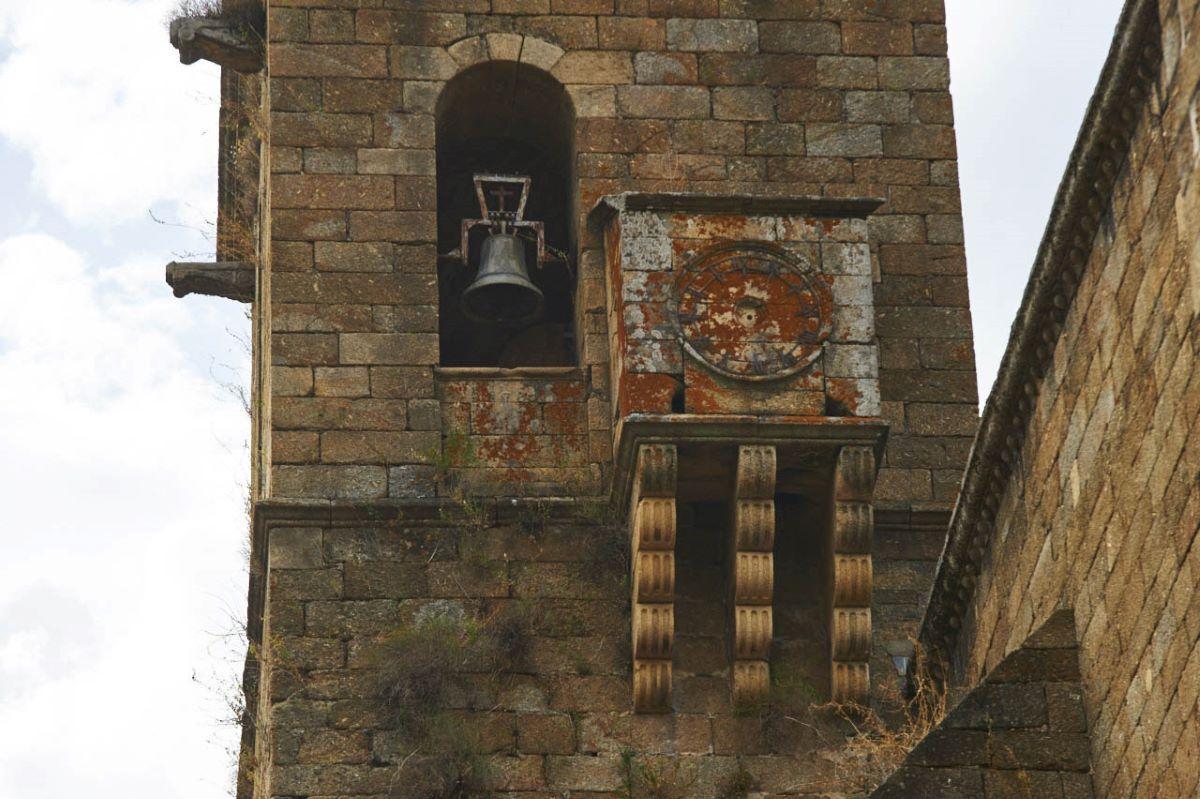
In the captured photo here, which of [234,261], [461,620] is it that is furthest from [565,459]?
[234,261]

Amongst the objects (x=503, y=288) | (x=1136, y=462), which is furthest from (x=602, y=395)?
(x=1136, y=462)

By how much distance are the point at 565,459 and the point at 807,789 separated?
6.98 feet

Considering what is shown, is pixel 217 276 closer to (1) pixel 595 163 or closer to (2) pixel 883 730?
(1) pixel 595 163

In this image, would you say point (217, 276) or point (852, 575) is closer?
point (852, 575)

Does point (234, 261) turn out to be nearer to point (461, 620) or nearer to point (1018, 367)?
point (461, 620)

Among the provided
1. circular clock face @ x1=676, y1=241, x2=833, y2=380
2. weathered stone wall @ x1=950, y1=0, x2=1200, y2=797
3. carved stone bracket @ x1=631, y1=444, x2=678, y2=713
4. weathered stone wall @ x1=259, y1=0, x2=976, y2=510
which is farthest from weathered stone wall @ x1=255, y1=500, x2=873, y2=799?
weathered stone wall @ x1=950, y1=0, x2=1200, y2=797

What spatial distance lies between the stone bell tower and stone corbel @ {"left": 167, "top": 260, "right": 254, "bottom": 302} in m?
0.87

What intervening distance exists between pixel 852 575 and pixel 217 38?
4908 millimetres

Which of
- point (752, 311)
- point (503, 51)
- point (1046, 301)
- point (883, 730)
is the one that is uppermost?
point (503, 51)

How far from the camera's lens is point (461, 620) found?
1402 cm

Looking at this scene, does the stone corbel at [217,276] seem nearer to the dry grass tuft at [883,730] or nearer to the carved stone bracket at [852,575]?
the carved stone bracket at [852,575]

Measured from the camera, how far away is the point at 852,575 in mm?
13773

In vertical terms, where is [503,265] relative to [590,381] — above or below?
above

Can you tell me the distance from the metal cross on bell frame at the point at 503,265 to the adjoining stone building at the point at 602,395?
0.02 m
